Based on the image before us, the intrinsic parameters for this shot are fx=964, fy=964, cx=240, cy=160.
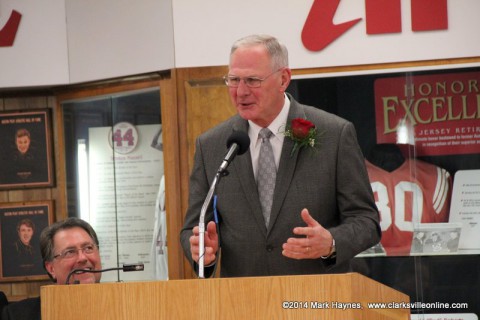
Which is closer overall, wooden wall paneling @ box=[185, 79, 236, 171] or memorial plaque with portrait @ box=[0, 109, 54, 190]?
wooden wall paneling @ box=[185, 79, 236, 171]

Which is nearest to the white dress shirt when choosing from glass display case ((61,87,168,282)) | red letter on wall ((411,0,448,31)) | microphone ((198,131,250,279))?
microphone ((198,131,250,279))

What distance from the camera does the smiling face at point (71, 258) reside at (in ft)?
15.3

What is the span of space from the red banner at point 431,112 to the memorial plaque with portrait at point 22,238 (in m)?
2.76

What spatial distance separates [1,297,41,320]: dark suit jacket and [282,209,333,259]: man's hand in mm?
1498

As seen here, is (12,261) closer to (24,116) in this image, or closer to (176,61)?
(24,116)

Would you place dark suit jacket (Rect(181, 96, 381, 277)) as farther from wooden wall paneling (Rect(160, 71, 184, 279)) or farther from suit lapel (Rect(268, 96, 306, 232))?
wooden wall paneling (Rect(160, 71, 184, 279))

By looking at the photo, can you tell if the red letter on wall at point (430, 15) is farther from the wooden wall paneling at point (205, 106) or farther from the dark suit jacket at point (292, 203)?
the dark suit jacket at point (292, 203)

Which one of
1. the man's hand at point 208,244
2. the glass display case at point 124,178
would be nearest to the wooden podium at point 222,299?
the man's hand at point 208,244

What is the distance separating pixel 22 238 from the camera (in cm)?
760

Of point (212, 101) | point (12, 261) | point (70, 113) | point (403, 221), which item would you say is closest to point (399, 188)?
point (403, 221)

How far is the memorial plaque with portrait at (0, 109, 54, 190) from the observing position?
7609 millimetres

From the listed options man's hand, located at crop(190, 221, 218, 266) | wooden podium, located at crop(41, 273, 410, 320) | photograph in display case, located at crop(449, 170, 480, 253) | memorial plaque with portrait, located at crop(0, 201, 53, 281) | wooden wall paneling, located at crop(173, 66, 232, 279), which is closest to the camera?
wooden podium, located at crop(41, 273, 410, 320)

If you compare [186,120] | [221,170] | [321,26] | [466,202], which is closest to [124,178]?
[186,120]

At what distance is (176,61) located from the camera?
6703 mm
